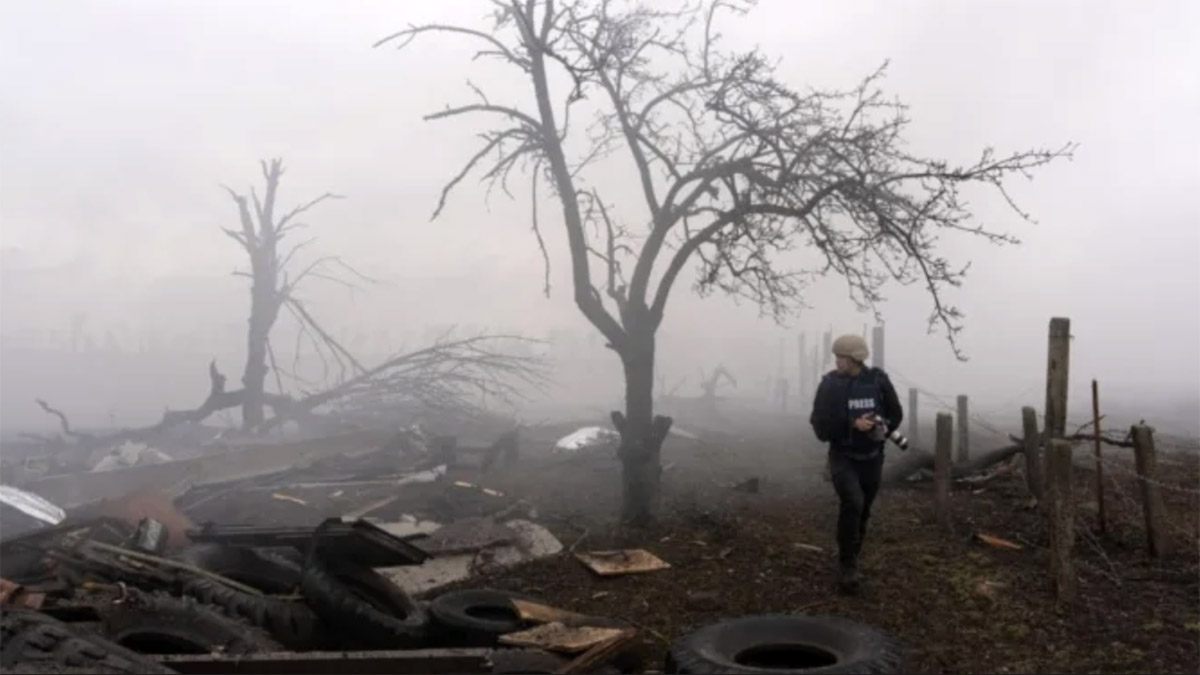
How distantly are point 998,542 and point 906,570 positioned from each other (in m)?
1.36

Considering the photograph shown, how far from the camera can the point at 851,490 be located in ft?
23.0

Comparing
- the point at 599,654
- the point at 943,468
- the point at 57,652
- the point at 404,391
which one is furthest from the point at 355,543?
the point at 404,391

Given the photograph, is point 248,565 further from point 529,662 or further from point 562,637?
point 529,662

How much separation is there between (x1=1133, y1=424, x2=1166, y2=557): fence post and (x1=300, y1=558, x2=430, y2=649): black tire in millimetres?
6094

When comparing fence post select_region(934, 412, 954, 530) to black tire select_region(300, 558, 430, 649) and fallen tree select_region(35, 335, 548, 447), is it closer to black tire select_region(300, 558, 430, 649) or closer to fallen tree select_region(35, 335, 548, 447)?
black tire select_region(300, 558, 430, 649)

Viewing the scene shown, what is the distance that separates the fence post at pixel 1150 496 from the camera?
25.5 ft

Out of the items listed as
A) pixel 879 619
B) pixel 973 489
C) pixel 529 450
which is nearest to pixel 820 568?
pixel 879 619

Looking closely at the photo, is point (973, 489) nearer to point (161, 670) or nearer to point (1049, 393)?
point (1049, 393)

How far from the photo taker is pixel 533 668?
530 centimetres

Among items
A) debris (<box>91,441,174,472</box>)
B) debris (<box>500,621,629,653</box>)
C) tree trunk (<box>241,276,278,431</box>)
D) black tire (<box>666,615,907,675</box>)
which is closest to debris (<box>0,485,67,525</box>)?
debris (<box>91,441,174,472</box>)

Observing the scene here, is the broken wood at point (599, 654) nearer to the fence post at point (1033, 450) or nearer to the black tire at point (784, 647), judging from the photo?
the black tire at point (784, 647)

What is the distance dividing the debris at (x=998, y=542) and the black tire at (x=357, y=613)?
529 cm

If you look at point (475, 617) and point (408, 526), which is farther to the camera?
point (408, 526)

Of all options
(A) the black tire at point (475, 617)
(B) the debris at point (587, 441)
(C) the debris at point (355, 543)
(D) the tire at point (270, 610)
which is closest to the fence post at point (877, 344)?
(B) the debris at point (587, 441)
